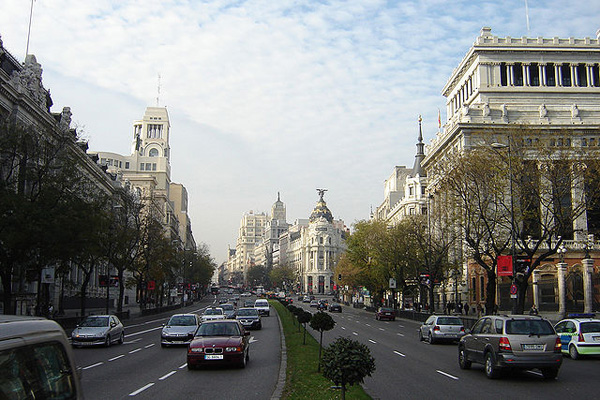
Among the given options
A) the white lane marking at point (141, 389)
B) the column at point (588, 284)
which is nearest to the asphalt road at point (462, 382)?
the white lane marking at point (141, 389)

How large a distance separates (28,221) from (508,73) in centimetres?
5926

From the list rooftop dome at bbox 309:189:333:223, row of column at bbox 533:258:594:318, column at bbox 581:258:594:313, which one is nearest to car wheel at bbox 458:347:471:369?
row of column at bbox 533:258:594:318

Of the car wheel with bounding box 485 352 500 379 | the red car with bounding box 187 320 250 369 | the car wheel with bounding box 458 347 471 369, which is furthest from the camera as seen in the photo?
the car wheel with bounding box 458 347 471 369

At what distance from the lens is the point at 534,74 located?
70688 mm

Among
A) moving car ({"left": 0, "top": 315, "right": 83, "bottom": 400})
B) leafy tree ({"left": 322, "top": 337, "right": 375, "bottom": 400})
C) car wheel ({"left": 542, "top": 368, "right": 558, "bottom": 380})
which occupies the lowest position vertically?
car wheel ({"left": 542, "top": 368, "right": 558, "bottom": 380})

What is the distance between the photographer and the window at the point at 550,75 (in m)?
70.6

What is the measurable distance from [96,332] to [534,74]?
6169cm

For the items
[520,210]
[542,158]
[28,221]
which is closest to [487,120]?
[542,158]

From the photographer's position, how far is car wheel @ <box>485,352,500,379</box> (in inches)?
626

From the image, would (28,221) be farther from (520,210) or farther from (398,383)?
(520,210)

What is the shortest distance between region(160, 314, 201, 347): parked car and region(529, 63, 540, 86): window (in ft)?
188

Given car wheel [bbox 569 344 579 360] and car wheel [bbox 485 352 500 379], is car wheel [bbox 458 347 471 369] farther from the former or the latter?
car wheel [bbox 569 344 579 360]

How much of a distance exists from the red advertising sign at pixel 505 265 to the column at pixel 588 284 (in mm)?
26022

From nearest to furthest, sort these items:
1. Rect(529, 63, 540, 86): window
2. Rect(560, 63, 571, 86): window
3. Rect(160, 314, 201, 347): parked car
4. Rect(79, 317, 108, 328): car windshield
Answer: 1. Rect(160, 314, 201, 347): parked car
2. Rect(79, 317, 108, 328): car windshield
3. Rect(529, 63, 540, 86): window
4. Rect(560, 63, 571, 86): window
